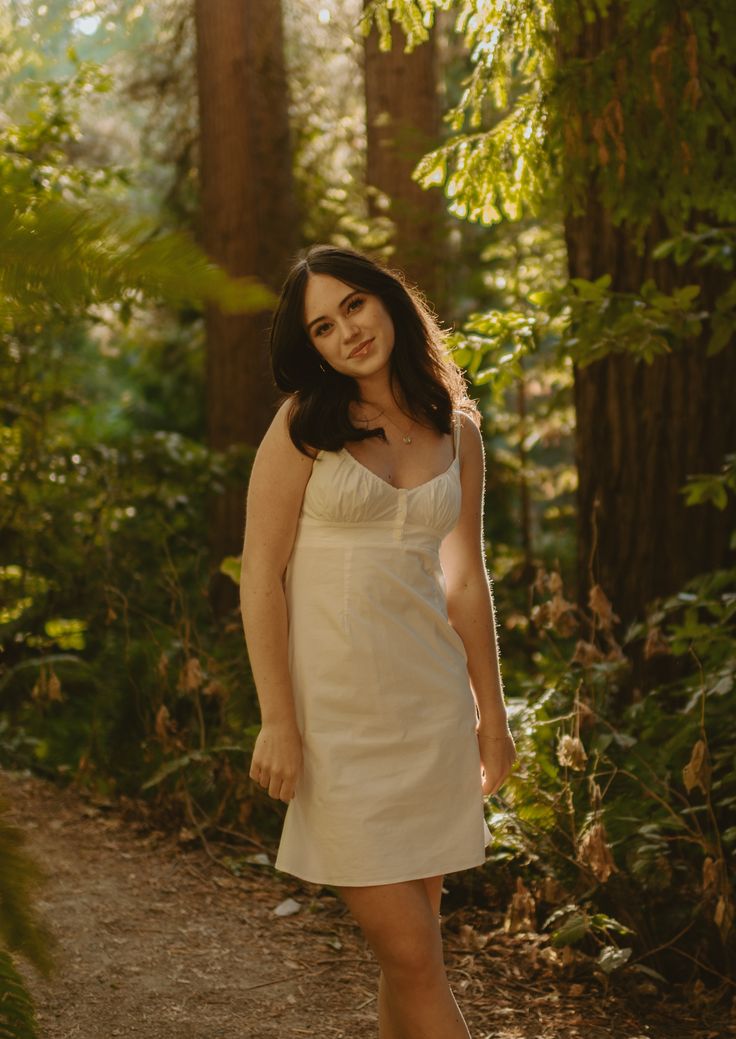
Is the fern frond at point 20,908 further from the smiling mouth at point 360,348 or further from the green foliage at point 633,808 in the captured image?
the green foliage at point 633,808

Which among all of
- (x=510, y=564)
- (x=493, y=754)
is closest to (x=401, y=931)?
(x=493, y=754)

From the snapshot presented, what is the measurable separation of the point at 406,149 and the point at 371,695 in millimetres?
7468

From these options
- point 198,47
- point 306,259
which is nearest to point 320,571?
point 306,259

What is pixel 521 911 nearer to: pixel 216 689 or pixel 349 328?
pixel 216 689

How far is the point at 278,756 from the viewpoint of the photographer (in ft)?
8.46

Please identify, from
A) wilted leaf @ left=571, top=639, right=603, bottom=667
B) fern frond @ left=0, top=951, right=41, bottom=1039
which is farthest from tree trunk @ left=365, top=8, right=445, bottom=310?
fern frond @ left=0, top=951, right=41, bottom=1039

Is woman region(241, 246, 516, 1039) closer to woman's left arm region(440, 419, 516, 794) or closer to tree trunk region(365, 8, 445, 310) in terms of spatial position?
woman's left arm region(440, 419, 516, 794)

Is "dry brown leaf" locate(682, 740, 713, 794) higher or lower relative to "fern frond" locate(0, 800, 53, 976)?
lower

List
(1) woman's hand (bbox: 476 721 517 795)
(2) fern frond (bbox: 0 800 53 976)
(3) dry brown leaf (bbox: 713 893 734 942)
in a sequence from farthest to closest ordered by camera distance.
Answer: (3) dry brown leaf (bbox: 713 893 734 942) → (1) woman's hand (bbox: 476 721 517 795) → (2) fern frond (bbox: 0 800 53 976)

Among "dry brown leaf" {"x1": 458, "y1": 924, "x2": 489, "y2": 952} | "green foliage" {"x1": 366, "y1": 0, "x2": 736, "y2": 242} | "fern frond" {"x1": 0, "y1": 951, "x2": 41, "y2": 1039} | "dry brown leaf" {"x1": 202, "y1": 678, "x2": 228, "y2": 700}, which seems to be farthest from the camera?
"dry brown leaf" {"x1": 202, "y1": 678, "x2": 228, "y2": 700}

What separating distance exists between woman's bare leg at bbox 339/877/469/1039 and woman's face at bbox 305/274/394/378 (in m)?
1.17

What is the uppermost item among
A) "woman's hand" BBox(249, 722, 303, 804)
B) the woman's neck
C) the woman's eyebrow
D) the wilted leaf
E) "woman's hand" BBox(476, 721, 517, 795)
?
the woman's eyebrow

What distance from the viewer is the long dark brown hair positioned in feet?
8.63

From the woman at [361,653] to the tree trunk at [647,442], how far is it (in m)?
2.80
